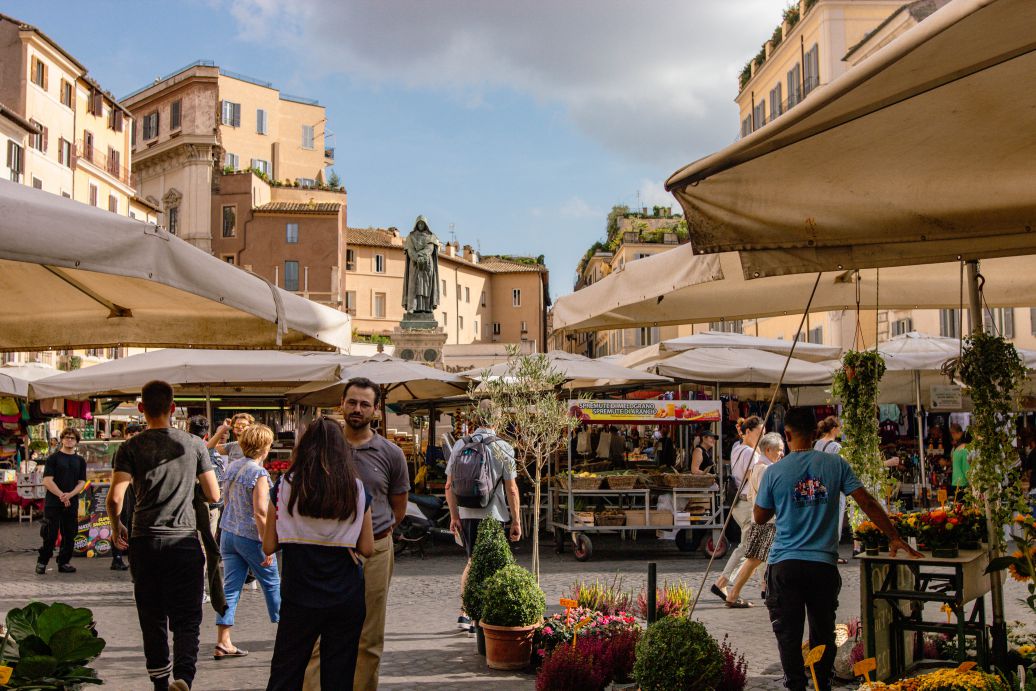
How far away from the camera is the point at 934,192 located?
3.62 meters

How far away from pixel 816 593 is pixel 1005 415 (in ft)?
4.10

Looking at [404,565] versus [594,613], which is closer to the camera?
[594,613]

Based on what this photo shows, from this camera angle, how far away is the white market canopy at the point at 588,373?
546 inches

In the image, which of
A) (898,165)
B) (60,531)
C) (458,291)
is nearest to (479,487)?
(898,165)

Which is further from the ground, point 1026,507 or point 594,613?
point 1026,507

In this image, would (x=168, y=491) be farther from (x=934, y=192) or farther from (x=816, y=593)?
(x=934, y=192)

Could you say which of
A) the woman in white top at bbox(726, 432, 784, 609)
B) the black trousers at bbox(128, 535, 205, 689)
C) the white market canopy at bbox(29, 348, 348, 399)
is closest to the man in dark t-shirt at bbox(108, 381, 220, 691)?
the black trousers at bbox(128, 535, 205, 689)

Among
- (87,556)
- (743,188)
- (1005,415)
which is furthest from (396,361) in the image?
(743,188)

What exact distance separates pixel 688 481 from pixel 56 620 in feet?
32.8

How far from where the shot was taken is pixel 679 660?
5.06 metres

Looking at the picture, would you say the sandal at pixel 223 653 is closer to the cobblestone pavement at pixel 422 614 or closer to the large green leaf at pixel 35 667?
the cobblestone pavement at pixel 422 614

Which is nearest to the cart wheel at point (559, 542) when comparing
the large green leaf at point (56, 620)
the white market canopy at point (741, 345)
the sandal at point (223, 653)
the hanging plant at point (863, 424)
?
the white market canopy at point (741, 345)

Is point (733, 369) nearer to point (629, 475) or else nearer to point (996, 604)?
point (629, 475)

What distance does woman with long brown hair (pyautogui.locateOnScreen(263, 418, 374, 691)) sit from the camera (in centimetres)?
451
